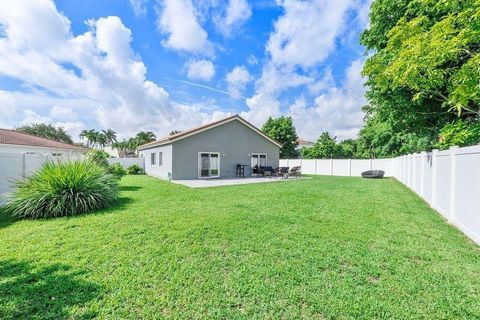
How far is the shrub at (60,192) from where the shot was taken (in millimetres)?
6789

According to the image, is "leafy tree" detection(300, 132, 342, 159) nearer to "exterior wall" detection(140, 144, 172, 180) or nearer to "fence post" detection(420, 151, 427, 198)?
"exterior wall" detection(140, 144, 172, 180)

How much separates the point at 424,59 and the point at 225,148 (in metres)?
15.6

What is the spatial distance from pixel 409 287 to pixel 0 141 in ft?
79.4

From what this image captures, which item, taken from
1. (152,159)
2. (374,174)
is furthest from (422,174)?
(152,159)

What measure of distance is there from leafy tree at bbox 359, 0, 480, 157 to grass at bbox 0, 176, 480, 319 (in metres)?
3.31

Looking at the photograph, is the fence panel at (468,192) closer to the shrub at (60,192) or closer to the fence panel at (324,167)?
the shrub at (60,192)

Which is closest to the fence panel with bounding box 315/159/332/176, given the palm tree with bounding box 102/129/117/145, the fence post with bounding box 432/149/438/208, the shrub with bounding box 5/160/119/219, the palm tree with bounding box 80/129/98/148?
the fence post with bounding box 432/149/438/208

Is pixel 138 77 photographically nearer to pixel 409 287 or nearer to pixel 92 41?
pixel 92 41

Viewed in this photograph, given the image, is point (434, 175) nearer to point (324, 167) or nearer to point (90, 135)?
point (324, 167)

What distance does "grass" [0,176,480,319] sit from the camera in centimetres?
269

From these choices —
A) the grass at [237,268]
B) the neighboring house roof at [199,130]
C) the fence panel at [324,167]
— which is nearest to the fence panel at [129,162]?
the neighboring house roof at [199,130]

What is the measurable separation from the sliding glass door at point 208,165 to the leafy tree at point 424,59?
1168 cm

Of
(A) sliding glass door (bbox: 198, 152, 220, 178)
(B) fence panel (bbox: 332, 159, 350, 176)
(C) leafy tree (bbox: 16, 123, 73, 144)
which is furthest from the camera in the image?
(C) leafy tree (bbox: 16, 123, 73, 144)

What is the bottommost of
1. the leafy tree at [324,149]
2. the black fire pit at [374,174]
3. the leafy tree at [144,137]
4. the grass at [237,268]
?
the grass at [237,268]
